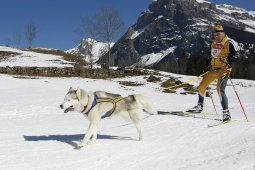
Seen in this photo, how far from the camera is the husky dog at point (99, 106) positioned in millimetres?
7434

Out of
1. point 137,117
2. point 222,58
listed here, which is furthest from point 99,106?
point 222,58

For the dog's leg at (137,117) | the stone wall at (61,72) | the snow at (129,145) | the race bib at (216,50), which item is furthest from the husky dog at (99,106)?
the stone wall at (61,72)

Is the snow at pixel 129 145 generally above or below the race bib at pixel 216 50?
below

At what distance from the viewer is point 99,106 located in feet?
25.2

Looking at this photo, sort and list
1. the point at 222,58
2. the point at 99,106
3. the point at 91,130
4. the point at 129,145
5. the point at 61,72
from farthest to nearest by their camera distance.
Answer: the point at 61,72, the point at 222,58, the point at 99,106, the point at 129,145, the point at 91,130

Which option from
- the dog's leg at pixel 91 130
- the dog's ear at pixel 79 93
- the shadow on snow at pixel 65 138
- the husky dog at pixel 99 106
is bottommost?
the shadow on snow at pixel 65 138

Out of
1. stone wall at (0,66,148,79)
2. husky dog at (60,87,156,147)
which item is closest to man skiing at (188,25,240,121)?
husky dog at (60,87,156,147)

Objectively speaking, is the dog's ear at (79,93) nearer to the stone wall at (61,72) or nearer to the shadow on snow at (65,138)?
the shadow on snow at (65,138)

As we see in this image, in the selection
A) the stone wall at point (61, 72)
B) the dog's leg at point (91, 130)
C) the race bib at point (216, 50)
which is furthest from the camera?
the stone wall at point (61, 72)

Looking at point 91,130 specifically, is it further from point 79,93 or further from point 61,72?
point 61,72

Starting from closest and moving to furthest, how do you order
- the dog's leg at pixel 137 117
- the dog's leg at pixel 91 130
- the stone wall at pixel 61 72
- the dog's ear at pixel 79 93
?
the dog's leg at pixel 91 130 → the dog's ear at pixel 79 93 → the dog's leg at pixel 137 117 → the stone wall at pixel 61 72

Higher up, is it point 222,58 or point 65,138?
point 222,58

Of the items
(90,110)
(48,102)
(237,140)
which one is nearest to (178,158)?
(237,140)

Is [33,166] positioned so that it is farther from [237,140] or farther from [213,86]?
[213,86]
